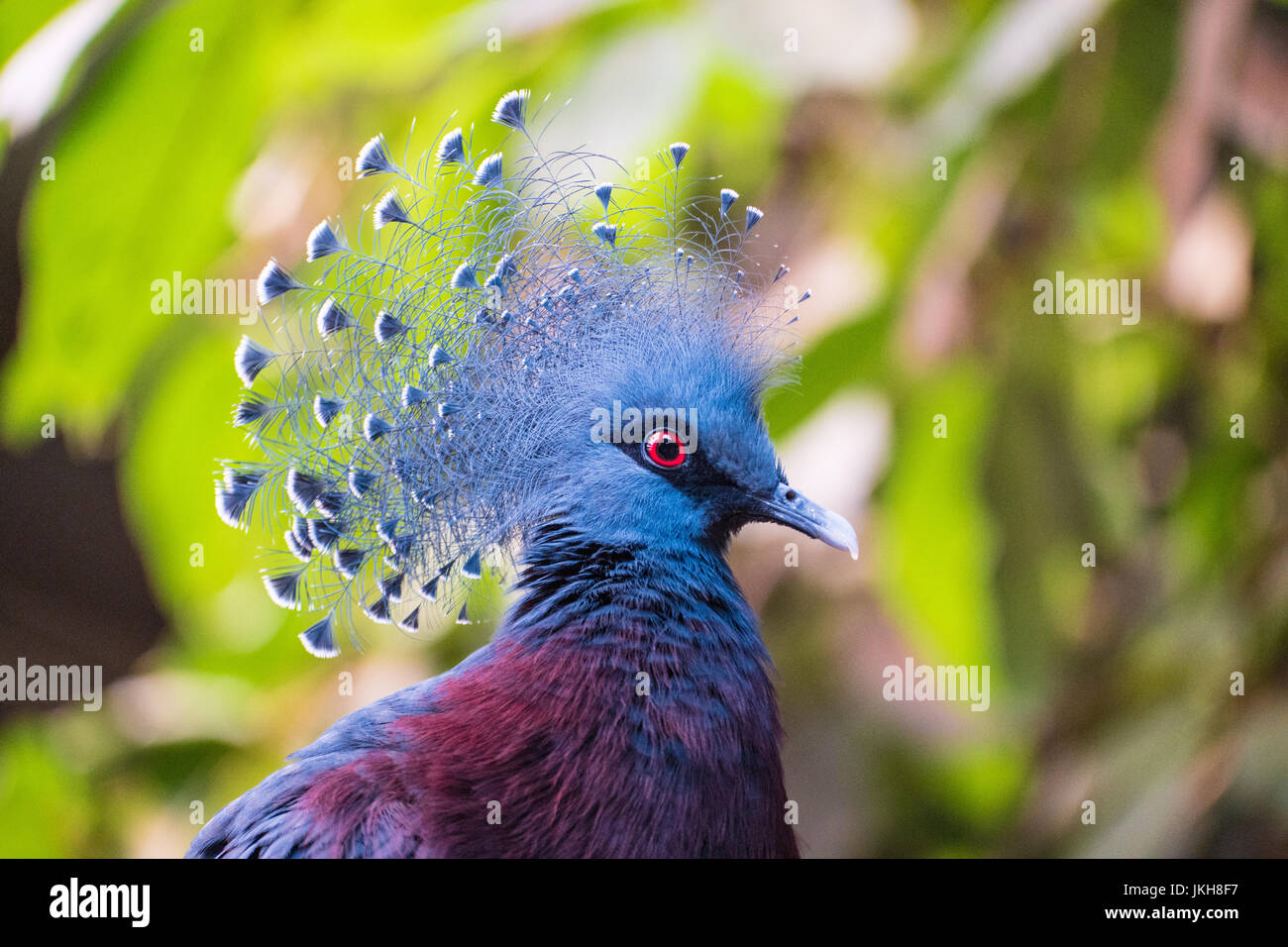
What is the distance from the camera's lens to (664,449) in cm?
141

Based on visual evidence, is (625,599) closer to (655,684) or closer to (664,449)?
(655,684)

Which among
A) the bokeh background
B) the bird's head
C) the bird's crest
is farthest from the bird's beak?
the bokeh background

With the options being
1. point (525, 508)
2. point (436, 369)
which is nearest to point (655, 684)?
point (525, 508)

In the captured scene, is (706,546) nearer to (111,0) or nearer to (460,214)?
(460,214)

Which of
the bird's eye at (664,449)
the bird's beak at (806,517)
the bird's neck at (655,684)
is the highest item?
the bird's eye at (664,449)

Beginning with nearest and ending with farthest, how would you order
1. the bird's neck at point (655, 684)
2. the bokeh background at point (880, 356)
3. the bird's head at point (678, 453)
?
1. the bird's neck at point (655, 684)
2. the bird's head at point (678, 453)
3. the bokeh background at point (880, 356)

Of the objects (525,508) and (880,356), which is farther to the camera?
(880,356)

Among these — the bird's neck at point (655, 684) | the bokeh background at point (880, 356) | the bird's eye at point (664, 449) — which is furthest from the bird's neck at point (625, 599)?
the bokeh background at point (880, 356)

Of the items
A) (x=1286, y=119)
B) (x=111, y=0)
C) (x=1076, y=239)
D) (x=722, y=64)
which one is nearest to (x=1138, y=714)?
(x=1076, y=239)

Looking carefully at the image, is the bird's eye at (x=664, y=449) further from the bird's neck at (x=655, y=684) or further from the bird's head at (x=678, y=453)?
the bird's neck at (x=655, y=684)

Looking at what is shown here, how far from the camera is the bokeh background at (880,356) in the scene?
1.64m

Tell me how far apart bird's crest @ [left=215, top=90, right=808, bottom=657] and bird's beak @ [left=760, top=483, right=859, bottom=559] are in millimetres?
238

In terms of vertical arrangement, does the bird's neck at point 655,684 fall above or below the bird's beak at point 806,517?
below

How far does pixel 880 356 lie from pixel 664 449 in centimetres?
67
